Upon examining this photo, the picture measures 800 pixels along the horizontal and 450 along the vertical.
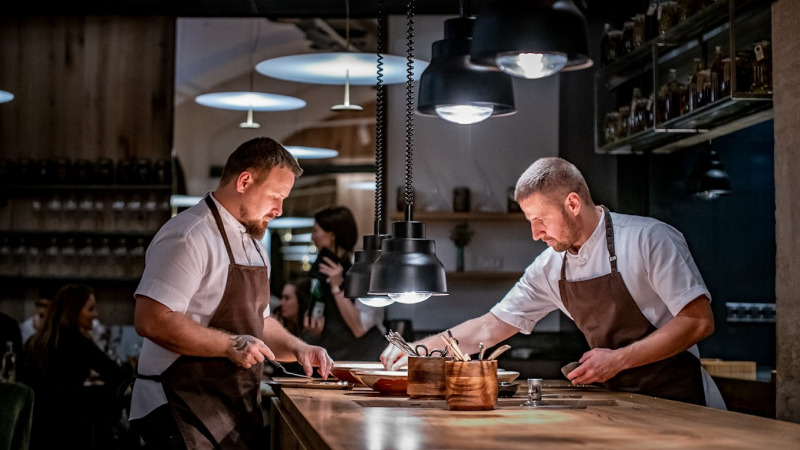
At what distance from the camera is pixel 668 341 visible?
10.2ft

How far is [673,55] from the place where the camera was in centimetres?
568

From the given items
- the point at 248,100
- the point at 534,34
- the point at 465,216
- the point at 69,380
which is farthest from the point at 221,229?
the point at 465,216

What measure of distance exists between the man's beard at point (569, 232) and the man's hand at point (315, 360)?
0.89 meters

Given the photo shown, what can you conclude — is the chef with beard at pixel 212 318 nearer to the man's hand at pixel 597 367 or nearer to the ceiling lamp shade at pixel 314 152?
the man's hand at pixel 597 367

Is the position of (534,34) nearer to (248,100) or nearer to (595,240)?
(595,240)

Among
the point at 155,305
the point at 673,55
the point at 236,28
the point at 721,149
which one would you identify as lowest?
the point at 155,305

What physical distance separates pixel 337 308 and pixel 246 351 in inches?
123

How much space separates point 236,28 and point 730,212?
393cm

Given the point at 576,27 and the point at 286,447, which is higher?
the point at 576,27

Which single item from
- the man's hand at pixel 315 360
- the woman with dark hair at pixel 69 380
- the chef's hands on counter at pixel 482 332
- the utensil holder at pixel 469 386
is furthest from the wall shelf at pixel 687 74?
the woman with dark hair at pixel 69 380

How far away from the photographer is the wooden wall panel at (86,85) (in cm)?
802

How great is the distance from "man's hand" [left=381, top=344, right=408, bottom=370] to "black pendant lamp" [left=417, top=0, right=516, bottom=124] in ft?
2.84

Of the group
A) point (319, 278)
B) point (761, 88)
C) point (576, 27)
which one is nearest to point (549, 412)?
point (576, 27)

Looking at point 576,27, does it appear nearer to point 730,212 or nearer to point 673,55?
point 673,55
